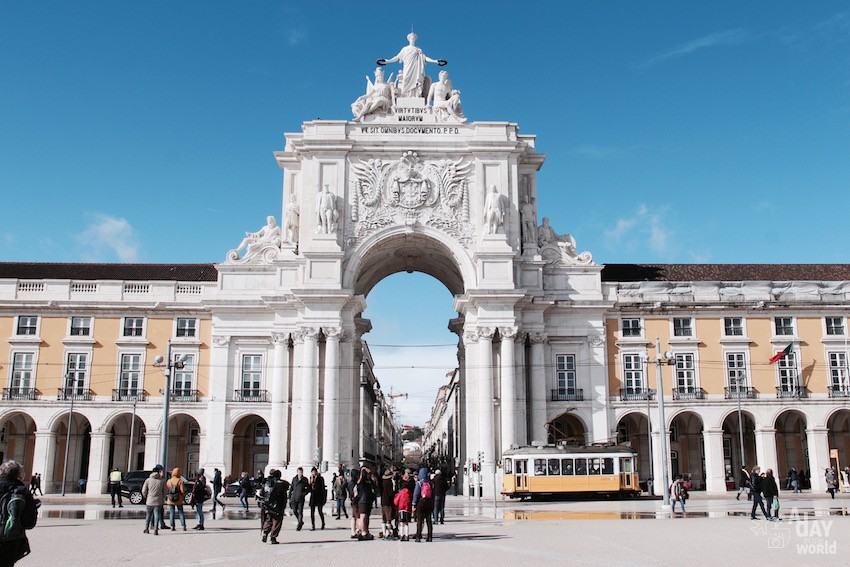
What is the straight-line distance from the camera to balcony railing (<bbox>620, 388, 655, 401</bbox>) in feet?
171

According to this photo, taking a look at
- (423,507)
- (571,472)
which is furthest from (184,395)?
(423,507)

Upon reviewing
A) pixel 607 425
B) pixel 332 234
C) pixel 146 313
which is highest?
pixel 332 234

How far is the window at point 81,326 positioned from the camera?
2106 inches

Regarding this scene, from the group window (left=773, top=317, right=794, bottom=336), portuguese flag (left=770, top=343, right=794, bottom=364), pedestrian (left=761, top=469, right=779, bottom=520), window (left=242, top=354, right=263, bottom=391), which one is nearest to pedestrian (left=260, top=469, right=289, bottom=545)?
pedestrian (left=761, top=469, right=779, bottom=520)

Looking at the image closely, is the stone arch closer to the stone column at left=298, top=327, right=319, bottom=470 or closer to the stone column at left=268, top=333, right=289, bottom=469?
the stone column at left=298, top=327, right=319, bottom=470

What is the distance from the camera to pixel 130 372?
53094mm

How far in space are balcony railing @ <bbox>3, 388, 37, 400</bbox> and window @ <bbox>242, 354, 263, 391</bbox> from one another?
12.5 meters

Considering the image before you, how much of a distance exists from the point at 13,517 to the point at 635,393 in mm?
45987

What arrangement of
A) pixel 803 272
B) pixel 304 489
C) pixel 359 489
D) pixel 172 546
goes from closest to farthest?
1. pixel 172 546
2. pixel 359 489
3. pixel 304 489
4. pixel 803 272

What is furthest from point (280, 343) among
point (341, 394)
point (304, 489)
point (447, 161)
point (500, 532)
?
point (500, 532)

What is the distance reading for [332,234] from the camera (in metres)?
51.4

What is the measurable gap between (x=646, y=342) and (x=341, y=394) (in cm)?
1889

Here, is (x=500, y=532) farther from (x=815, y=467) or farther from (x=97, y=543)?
(x=815, y=467)

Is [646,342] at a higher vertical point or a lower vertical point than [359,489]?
higher
